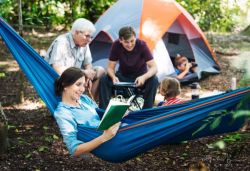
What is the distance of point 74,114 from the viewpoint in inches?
95.7

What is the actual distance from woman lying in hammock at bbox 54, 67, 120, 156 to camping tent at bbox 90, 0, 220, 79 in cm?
227

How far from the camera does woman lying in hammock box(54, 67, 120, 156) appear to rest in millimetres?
2271

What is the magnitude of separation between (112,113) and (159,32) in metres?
2.78

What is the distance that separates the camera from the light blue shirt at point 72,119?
233 cm

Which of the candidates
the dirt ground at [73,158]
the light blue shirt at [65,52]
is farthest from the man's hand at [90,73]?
the dirt ground at [73,158]

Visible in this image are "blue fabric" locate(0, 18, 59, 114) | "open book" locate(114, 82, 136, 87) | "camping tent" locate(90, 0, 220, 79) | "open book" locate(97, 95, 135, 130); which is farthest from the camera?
"camping tent" locate(90, 0, 220, 79)

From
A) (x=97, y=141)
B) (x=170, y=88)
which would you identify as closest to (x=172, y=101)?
(x=170, y=88)

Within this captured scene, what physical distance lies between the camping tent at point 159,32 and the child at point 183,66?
0.09 metres

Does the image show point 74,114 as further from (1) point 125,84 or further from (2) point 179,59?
(2) point 179,59

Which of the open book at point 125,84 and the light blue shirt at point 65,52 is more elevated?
the light blue shirt at point 65,52

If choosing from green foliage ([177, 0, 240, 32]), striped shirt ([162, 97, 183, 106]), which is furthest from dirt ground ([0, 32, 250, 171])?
green foliage ([177, 0, 240, 32])

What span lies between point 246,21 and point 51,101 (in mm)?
1189

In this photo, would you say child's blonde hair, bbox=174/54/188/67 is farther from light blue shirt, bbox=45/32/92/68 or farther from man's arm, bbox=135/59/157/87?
light blue shirt, bbox=45/32/92/68

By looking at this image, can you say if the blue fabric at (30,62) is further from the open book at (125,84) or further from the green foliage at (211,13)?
the green foliage at (211,13)
